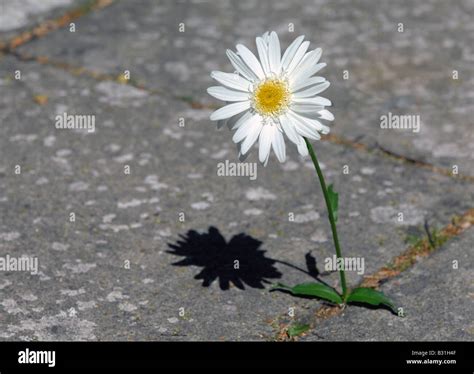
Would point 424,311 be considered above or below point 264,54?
below

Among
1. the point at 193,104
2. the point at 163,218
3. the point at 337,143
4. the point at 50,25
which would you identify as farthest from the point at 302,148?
the point at 50,25

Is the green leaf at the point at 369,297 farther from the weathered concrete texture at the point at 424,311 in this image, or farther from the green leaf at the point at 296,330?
the green leaf at the point at 296,330

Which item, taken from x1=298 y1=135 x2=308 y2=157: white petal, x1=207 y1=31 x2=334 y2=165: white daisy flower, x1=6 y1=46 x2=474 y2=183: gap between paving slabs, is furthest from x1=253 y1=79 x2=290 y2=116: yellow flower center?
x1=6 y1=46 x2=474 y2=183: gap between paving slabs

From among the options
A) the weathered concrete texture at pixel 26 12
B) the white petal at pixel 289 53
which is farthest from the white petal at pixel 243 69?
the weathered concrete texture at pixel 26 12

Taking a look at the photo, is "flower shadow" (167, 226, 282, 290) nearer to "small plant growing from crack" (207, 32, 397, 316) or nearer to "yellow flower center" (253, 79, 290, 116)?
"small plant growing from crack" (207, 32, 397, 316)

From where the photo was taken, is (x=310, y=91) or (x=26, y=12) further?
(x=26, y=12)

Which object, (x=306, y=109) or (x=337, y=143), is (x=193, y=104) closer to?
(x=337, y=143)
